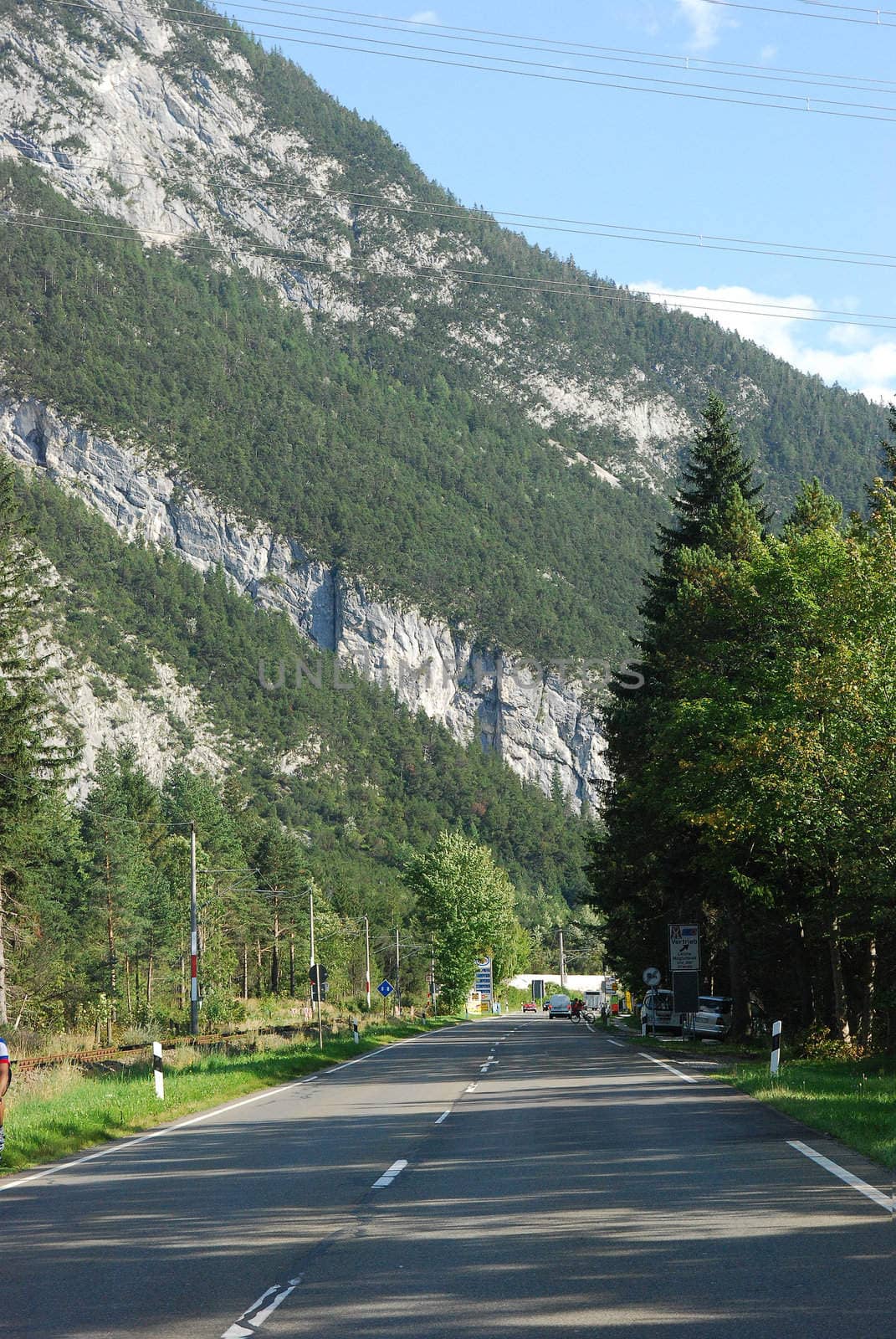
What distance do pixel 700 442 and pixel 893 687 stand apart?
1885 cm

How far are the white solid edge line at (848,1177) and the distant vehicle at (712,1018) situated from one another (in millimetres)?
24870

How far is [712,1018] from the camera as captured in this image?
38.6 meters

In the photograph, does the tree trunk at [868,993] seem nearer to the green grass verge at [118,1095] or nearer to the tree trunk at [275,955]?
the green grass verge at [118,1095]

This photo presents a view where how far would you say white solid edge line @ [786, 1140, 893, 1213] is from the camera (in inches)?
397

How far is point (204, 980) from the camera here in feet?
307

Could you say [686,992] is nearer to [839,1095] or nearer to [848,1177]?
[839,1095]

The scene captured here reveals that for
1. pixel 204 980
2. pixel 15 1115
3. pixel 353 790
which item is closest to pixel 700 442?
pixel 15 1115

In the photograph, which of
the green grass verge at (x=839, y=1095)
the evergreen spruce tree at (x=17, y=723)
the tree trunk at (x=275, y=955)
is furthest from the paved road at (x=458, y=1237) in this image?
the tree trunk at (x=275, y=955)

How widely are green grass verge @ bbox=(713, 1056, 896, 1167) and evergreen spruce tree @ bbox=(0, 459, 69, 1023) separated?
26.5m

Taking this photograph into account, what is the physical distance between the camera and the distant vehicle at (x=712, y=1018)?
38.5 m

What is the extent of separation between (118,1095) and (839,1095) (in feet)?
35.1

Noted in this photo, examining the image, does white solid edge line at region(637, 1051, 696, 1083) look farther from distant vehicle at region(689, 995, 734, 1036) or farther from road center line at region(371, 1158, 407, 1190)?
road center line at region(371, 1158, 407, 1190)

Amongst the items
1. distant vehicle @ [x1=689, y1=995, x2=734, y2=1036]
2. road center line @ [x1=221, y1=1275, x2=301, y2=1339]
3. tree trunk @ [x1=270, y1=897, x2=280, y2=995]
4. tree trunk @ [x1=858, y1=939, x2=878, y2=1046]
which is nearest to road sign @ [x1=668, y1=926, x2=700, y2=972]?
distant vehicle @ [x1=689, y1=995, x2=734, y2=1036]

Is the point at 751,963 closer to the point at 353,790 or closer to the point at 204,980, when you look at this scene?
the point at 204,980
